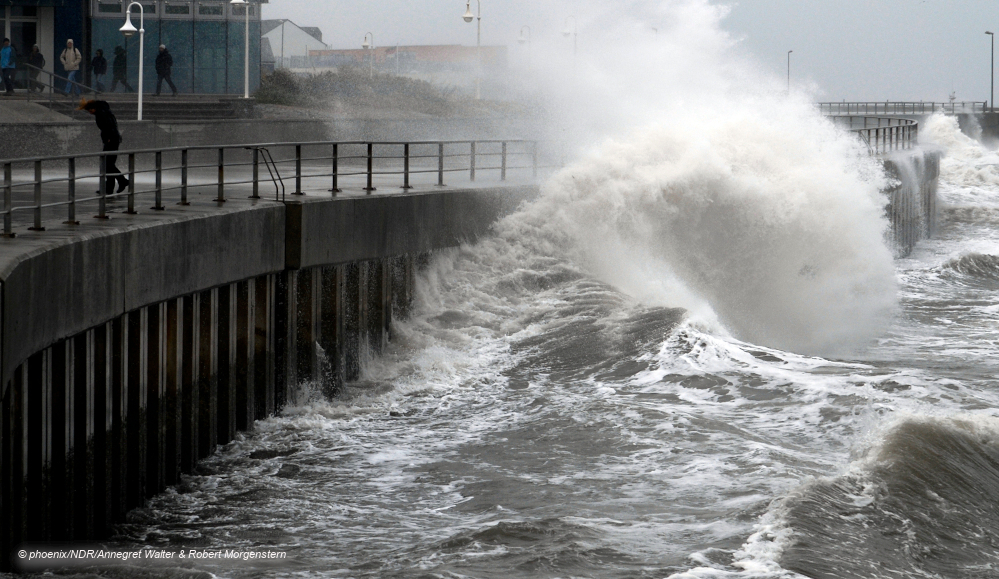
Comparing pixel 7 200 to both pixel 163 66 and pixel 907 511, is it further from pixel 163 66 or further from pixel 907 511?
pixel 163 66

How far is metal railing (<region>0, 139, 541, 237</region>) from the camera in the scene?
9.41 metres

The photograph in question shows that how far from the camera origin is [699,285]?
18.4m

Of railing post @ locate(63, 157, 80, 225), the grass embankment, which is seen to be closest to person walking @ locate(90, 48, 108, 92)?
the grass embankment

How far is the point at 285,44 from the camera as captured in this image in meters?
42.8

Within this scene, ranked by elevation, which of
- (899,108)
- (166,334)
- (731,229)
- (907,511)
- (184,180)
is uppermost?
(899,108)

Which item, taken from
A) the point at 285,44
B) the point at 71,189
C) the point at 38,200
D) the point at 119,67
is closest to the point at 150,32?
the point at 119,67

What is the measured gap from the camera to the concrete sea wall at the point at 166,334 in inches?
297

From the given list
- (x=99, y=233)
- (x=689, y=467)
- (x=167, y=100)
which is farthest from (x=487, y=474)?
(x=167, y=100)

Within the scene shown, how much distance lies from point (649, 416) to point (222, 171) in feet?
15.3

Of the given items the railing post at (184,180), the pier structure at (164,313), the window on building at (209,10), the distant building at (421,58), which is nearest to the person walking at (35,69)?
the window on building at (209,10)

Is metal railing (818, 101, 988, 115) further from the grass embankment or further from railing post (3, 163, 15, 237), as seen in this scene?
railing post (3, 163, 15, 237)

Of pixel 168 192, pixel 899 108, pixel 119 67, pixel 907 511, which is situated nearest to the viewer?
pixel 907 511

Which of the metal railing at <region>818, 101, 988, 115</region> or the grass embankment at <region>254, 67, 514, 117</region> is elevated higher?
the metal railing at <region>818, 101, 988, 115</region>

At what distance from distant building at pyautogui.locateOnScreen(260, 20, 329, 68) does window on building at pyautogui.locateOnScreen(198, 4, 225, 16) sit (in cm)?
876
